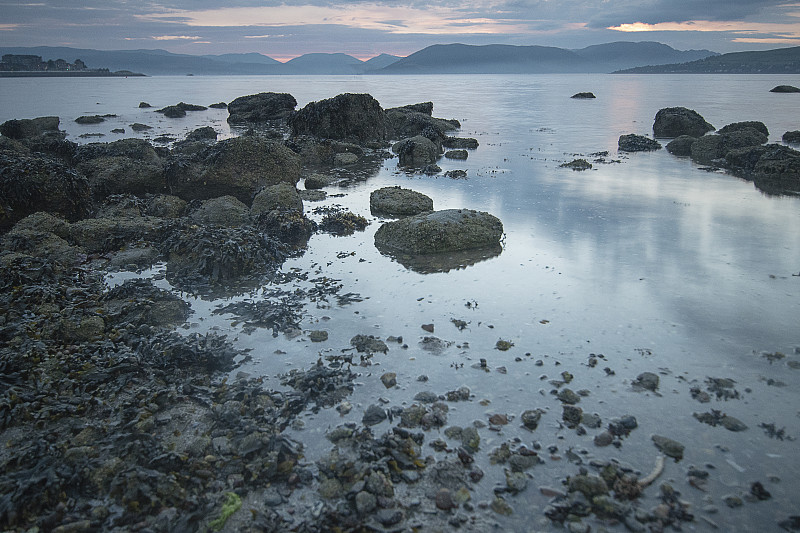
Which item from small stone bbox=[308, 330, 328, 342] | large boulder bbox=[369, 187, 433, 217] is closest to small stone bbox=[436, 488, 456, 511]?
small stone bbox=[308, 330, 328, 342]

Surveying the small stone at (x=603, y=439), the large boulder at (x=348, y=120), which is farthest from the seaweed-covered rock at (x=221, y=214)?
the large boulder at (x=348, y=120)

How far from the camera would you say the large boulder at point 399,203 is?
378 inches

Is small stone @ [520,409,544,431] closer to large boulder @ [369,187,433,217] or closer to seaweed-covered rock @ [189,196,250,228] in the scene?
large boulder @ [369,187,433,217]

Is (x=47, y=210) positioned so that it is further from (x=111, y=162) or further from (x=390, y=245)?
(x=390, y=245)

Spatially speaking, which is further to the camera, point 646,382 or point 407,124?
point 407,124

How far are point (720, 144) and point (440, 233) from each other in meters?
14.4

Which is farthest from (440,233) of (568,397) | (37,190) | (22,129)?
(22,129)

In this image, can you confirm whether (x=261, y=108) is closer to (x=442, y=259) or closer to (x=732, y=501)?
(x=442, y=259)

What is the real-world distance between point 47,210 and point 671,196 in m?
12.8

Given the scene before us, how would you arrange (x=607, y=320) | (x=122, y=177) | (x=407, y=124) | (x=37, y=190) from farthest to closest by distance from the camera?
(x=407, y=124) → (x=122, y=177) → (x=37, y=190) → (x=607, y=320)

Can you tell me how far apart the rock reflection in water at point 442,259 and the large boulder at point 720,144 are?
12.4 meters

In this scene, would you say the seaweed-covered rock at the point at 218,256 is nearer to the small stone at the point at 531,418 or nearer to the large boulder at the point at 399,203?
the large boulder at the point at 399,203

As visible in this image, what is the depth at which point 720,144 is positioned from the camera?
16.7 m

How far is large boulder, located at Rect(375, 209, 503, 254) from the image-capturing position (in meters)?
7.39
